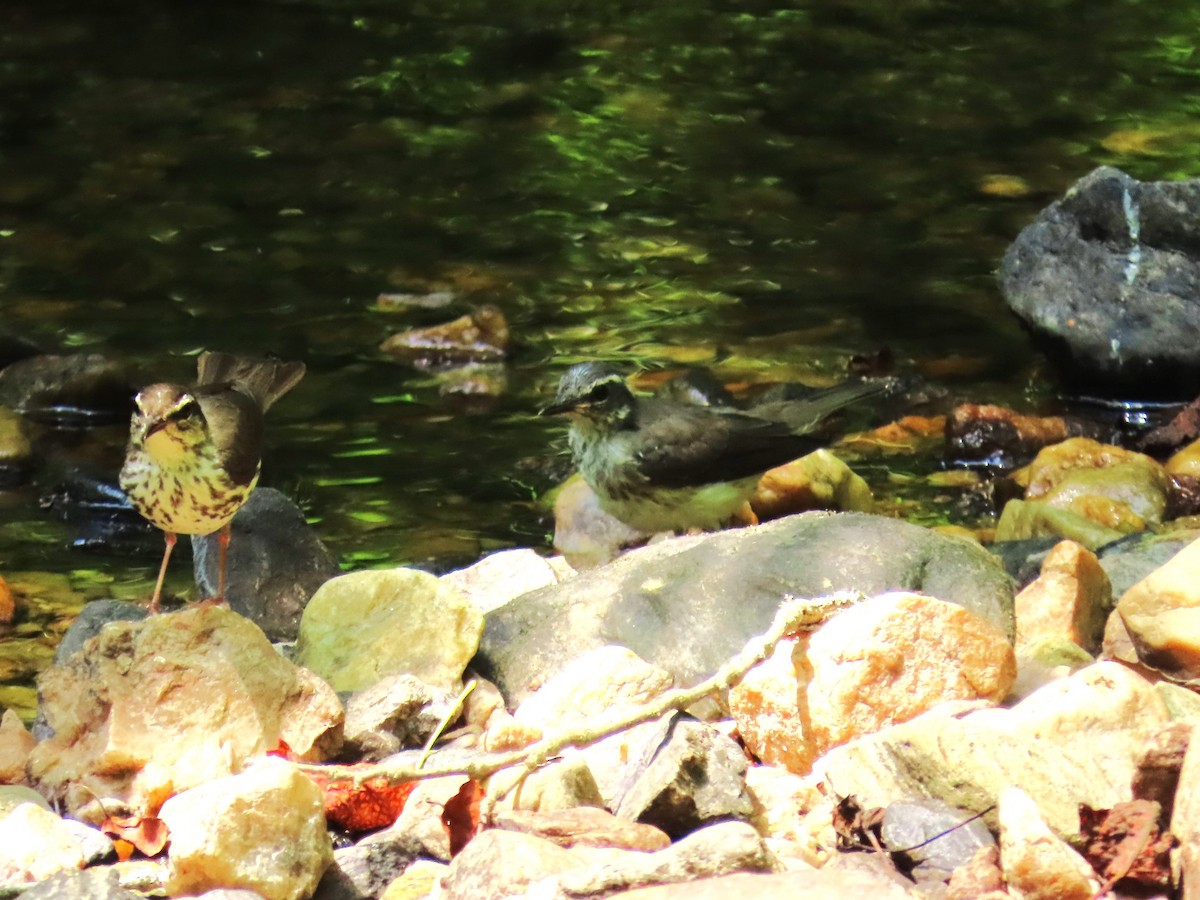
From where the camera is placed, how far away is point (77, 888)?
11.3ft

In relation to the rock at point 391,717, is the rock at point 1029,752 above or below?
above

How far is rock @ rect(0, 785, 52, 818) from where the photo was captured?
4336mm

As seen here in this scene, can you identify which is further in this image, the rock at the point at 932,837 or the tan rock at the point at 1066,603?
the tan rock at the point at 1066,603

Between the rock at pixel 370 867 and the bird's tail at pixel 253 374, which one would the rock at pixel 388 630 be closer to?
the rock at pixel 370 867

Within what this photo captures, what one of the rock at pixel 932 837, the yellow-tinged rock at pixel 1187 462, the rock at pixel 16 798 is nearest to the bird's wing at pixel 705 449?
the yellow-tinged rock at pixel 1187 462

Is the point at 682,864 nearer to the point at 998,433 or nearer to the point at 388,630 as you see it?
the point at 388,630

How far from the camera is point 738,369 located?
10.8m

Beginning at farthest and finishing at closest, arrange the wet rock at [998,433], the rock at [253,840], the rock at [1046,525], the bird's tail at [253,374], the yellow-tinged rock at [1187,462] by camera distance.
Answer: the wet rock at [998,433] → the yellow-tinged rock at [1187,462] → the rock at [1046,525] → the bird's tail at [253,374] → the rock at [253,840]

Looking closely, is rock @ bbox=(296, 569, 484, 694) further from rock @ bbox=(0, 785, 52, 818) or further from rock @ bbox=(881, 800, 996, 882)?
rock @ bbox=(881, 800, 996, 882)

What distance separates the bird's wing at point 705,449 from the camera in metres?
7.87

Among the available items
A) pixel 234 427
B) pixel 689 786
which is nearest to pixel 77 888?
pixel 689 786

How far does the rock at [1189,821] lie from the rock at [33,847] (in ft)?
7.71

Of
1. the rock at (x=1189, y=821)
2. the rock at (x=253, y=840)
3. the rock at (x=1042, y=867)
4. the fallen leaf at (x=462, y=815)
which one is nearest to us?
the rock at (x=1189, y=821)

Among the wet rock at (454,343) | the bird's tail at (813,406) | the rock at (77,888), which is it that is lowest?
the wet rock at (454,343)
